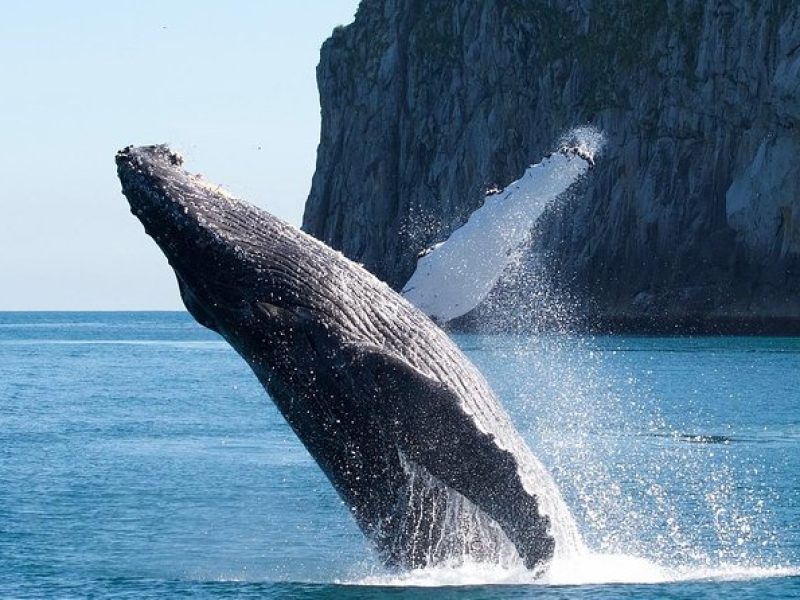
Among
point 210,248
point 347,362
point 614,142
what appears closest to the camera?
point 347,362

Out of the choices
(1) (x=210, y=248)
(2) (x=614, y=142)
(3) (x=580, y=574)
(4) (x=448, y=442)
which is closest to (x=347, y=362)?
(4) (x=448, y=442)

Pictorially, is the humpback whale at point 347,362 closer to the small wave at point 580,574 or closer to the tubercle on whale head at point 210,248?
the tubercle on whale head at point 210,248

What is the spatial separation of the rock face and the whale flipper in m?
66.7

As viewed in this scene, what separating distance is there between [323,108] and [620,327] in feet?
136

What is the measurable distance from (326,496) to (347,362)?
10.9m

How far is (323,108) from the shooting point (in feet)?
392

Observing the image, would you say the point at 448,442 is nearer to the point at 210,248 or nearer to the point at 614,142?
the point at 210,248

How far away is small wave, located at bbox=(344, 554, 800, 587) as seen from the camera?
12562 millimetres

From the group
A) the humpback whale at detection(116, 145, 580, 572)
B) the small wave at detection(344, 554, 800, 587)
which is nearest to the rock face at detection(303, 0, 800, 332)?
the small wave at detection(344, 554, 800, 587)

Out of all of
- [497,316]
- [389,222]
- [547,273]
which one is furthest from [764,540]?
[389,222]

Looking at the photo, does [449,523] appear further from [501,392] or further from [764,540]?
[501,392]

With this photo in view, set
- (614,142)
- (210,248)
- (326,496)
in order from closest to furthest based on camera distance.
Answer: (210,248), (326,496), (614,142)

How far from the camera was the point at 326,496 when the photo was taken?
2158 cm

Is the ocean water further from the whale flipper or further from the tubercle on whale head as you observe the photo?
the tubercle on whale head
